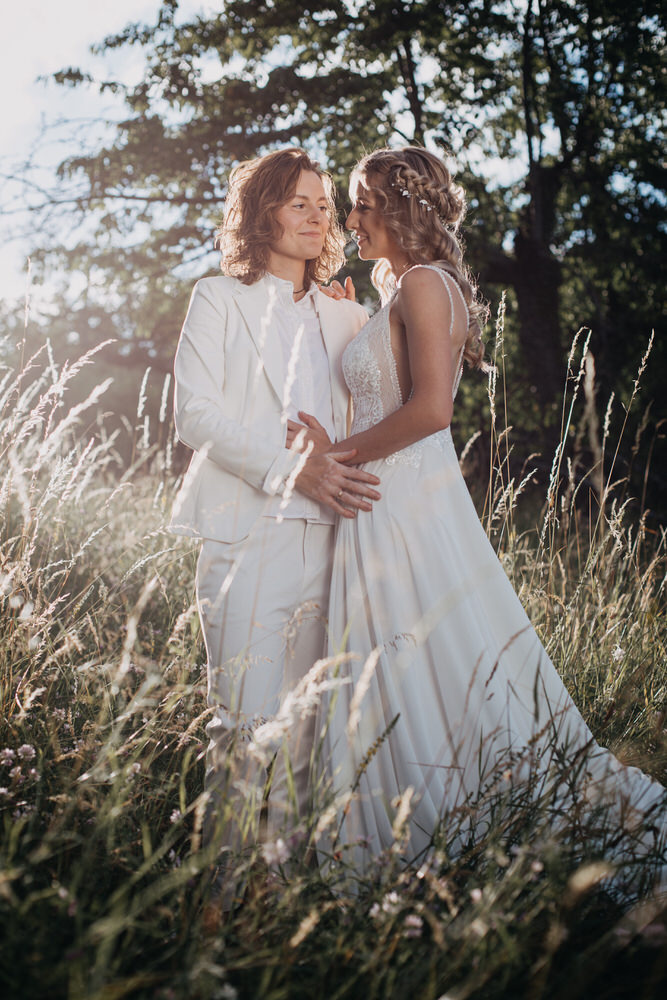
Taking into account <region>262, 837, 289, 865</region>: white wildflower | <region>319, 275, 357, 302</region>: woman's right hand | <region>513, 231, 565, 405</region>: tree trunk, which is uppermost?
<region>513, 231, 565, 405</region>: tree trunk

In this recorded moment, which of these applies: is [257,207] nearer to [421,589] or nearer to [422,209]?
[422,209]

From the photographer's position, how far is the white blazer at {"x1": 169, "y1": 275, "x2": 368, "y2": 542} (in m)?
Answer: 2.29

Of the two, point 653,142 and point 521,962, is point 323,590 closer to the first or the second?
point 521,962

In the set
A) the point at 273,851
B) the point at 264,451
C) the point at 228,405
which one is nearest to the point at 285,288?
the point at 228,405

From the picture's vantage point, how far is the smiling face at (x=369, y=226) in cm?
260

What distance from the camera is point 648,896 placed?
5.63 ft

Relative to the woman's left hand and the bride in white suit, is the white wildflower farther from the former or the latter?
the woman's left hand

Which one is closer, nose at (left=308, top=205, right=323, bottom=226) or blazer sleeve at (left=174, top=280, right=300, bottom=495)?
blazer sleeve at (left=174, top=280, right=300, bottom=495)

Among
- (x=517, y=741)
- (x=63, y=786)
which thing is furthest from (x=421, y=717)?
(x=63, y=786)

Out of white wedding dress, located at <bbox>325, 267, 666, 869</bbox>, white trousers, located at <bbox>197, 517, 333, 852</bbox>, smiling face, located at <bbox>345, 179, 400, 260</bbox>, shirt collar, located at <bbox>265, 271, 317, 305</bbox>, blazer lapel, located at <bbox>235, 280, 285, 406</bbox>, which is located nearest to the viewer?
white wedding dress, located at <bbox>325, 267, 666, 869</bbox>

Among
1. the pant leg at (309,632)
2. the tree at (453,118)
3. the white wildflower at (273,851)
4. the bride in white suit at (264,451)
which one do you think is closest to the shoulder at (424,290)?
the bride in white suit at (264,451)

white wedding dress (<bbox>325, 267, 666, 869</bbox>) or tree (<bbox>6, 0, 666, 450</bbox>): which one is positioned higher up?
tree (<bbox>6, 0, 666, 450</bbox>)

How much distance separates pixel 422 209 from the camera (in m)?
2.54

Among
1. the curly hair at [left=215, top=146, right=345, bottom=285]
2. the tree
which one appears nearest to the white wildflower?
the curly hair at [left=215, top=146, right=345, bottom=285]
